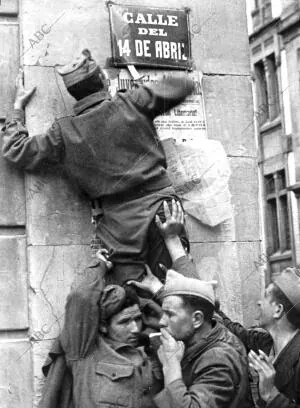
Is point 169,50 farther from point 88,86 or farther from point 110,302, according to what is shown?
point 110,302

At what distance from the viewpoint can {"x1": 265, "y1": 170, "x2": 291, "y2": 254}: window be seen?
1014 inches

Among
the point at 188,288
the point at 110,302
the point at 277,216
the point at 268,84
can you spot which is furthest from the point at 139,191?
the point at 268,84

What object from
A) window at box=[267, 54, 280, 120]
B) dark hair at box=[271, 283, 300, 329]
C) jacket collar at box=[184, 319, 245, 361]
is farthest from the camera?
window at box=[267, 54, 280, 120]

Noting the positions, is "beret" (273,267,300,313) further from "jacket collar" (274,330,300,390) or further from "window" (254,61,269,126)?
"window" (254,61,269,126)

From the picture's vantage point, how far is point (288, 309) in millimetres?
6402

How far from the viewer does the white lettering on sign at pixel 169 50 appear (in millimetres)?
7746

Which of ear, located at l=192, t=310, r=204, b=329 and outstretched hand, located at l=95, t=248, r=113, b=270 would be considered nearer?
ear, located at l=192, t=310, r=204, b=329

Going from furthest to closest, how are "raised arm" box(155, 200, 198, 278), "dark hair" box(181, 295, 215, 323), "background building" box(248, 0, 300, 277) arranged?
"background building" box(248, 0, 300, 277)
"raised arm" box(155, 200, 198, 278)
"dark hair" box(181, 295, 215, 323)

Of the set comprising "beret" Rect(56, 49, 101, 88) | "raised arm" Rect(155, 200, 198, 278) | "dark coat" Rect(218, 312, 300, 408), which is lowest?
"dark coat" Rect(218, 312, 300, 408)

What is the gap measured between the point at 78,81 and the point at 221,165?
133 centimetres

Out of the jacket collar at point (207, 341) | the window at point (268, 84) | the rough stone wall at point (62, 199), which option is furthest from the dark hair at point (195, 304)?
the window at point (268, 84)

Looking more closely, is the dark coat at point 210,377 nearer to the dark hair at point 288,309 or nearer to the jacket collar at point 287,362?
the jacket collar at point 287,362

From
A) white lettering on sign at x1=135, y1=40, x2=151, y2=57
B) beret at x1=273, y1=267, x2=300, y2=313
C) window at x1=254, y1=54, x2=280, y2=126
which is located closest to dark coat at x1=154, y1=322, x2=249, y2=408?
beret at x1=273, y1=267, x2=300, y2=313

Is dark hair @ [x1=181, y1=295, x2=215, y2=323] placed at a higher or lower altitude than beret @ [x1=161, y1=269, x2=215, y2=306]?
lower
